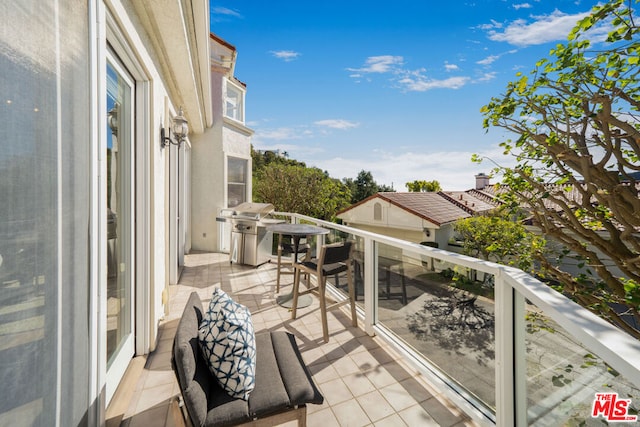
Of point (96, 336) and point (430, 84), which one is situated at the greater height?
point (430, 84)

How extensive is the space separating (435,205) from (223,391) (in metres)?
17.3

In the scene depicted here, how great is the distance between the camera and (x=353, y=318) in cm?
322

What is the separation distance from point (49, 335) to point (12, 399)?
222 mm

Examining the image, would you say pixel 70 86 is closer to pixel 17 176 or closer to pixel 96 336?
pixel 17 176

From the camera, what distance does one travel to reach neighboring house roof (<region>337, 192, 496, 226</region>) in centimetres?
1484

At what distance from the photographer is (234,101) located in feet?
26.4

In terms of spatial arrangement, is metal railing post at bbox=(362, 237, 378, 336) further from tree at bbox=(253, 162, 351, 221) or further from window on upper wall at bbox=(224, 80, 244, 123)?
tree at bbox=(253, 162, 351, 221)

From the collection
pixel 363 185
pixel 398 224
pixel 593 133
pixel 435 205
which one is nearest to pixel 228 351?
pixel 593 133

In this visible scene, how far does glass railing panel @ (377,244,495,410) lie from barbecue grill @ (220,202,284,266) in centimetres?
338

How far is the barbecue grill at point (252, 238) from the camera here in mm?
5672

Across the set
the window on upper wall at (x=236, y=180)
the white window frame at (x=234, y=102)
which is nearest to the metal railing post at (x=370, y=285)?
the window on upper wall at (x=236, y=180)

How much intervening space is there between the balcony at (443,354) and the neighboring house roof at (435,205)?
12.2 metres

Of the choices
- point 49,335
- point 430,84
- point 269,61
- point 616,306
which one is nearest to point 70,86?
point 49,335

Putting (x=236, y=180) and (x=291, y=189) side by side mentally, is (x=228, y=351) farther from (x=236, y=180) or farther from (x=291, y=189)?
(x=291, y=189)
